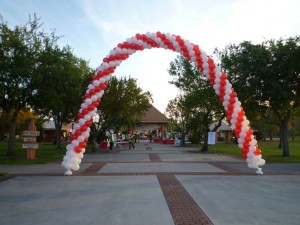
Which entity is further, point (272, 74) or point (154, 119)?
point (154, 119)

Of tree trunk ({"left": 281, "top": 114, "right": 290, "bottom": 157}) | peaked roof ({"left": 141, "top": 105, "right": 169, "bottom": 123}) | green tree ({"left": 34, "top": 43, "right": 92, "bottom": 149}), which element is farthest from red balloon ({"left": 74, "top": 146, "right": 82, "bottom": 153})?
peaked roof ({"left": 141, "top": 105, "right": 169, "bottom": 123})

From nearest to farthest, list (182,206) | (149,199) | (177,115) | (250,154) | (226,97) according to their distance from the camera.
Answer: (182,206) → (149,199) → (250,154) → (226,97) → (177,115)

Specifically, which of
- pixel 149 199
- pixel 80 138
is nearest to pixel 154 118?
pixel 80 138

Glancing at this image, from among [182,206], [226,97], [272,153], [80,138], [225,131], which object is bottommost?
[182,206]

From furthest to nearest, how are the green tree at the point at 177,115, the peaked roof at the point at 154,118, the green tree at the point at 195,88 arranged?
→ the peaked roof at the point at 154,118 → the green tree at the point at 177,115 → the green tree at the point at 195,88

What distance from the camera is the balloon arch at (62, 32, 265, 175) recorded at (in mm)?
13805

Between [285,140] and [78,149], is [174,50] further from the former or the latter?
[285,140]

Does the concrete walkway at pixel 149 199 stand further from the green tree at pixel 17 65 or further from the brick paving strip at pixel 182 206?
the green tree at pixel 17 65

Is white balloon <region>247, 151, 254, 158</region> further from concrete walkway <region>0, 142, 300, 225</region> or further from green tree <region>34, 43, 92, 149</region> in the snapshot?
green tree <region>34, 43, 92, 149</region>

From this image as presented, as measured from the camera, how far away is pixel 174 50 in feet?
47.1

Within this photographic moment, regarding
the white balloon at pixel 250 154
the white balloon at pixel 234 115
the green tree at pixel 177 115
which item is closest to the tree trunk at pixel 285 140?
the white balloon at pixel 250 154

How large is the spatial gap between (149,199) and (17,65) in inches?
615

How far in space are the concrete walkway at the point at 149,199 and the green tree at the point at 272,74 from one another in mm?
10377

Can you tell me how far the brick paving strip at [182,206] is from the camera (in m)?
6.89
